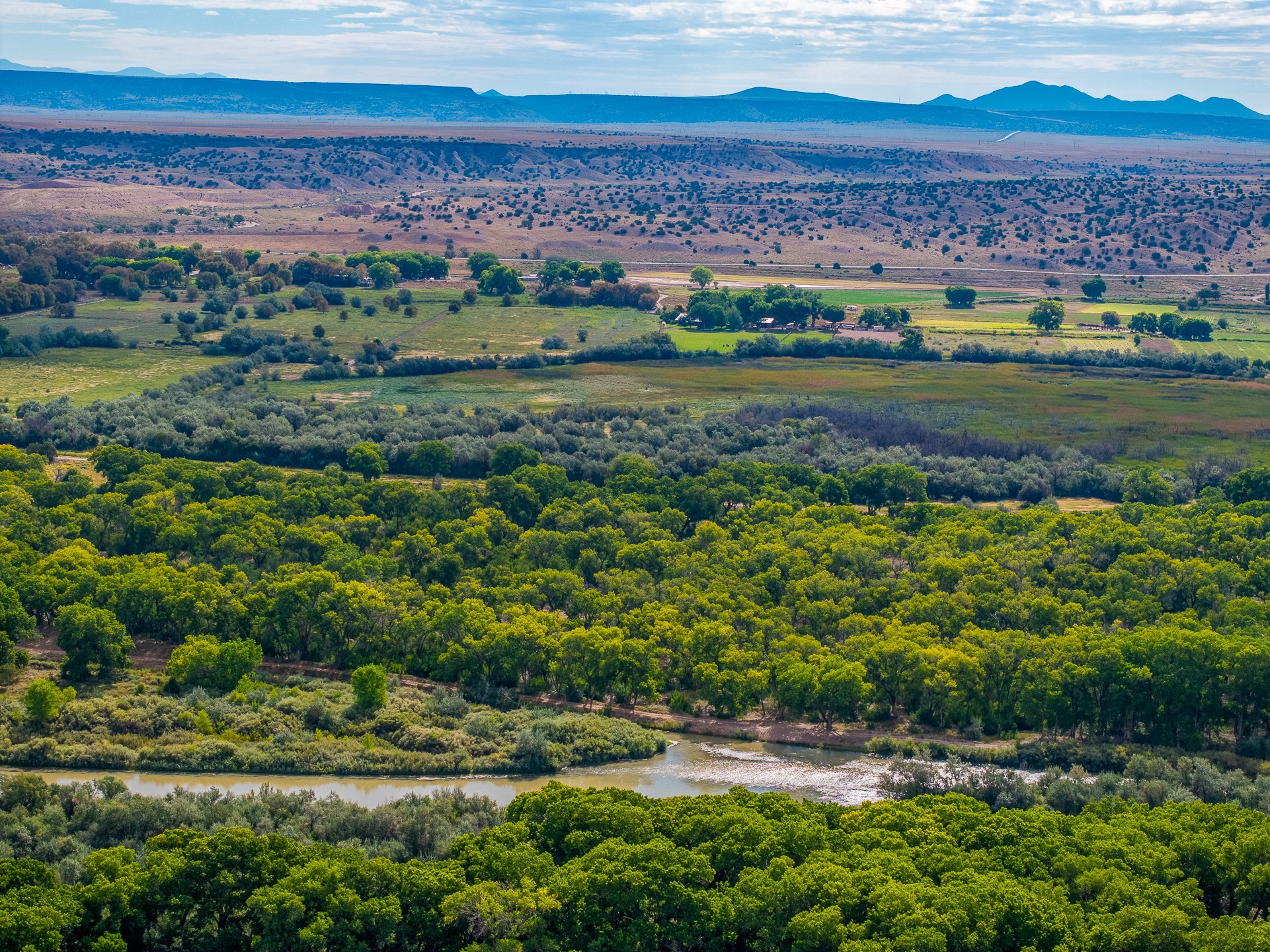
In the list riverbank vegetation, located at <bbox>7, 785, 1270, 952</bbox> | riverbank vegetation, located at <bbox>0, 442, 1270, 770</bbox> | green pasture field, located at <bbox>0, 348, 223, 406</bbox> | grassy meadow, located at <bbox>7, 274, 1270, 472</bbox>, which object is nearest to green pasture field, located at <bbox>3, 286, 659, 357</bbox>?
grassy meadow, located at <bbox>7, 274, 1270, 472</bbox>

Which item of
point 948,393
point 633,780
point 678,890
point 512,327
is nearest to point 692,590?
point 633,780

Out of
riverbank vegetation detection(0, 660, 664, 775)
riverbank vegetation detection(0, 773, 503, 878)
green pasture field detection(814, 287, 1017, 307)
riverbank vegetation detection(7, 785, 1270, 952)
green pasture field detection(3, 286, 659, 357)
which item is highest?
green pasture field detection(814, 287, 1017, 307)

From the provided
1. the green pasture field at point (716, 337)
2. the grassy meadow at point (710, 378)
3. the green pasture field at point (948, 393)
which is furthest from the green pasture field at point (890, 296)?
the green pasture field at point (948, 393)

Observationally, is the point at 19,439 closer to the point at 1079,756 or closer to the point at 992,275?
the point at 1079,756

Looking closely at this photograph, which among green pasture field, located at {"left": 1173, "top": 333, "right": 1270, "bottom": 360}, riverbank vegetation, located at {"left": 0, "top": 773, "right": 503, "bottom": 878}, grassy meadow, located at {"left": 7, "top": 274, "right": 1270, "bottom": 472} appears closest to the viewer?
riverbank vegetation, located at {"left": 0, "top": 773, "right": 503, "bottom": 878}

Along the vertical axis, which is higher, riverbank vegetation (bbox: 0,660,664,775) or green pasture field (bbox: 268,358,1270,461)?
green pasture field (bbox: 268,358,1270,461)

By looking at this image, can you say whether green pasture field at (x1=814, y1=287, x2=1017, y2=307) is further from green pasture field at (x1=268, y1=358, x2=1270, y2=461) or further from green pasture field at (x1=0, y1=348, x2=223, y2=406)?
green pasture field at (x1=0, y1=348, x2=223, y2=406)
